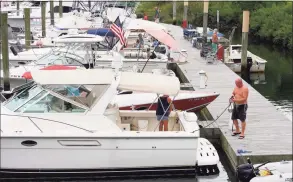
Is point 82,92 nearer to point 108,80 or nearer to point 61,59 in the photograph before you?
point 108,80

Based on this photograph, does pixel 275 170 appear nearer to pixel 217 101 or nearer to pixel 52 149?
pixel 52 149

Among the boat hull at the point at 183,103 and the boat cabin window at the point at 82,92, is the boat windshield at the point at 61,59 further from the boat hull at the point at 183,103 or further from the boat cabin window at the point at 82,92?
the boat cabin window at the point at 82,92

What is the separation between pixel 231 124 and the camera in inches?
528

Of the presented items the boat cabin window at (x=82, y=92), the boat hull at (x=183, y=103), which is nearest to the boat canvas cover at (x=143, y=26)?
the boat hull at (x=183, y=103)

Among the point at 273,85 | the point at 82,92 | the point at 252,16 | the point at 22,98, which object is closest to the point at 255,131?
the point at 82,92

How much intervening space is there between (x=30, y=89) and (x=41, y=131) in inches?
56.2

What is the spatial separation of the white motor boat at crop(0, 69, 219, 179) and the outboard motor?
0.80 metres

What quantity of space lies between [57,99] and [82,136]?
108 cm

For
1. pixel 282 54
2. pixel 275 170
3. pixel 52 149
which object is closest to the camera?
pixel 275 170

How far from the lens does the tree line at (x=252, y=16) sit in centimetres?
3728

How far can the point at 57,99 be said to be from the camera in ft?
37.7

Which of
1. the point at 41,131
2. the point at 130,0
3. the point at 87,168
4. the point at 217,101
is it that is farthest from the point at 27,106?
the point at 130,0

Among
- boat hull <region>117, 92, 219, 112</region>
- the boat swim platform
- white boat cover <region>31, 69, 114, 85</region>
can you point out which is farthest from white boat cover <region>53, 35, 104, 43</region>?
white boat cover <region>31, 69, 114, 85</region>

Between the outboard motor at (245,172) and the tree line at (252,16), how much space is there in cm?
2583
